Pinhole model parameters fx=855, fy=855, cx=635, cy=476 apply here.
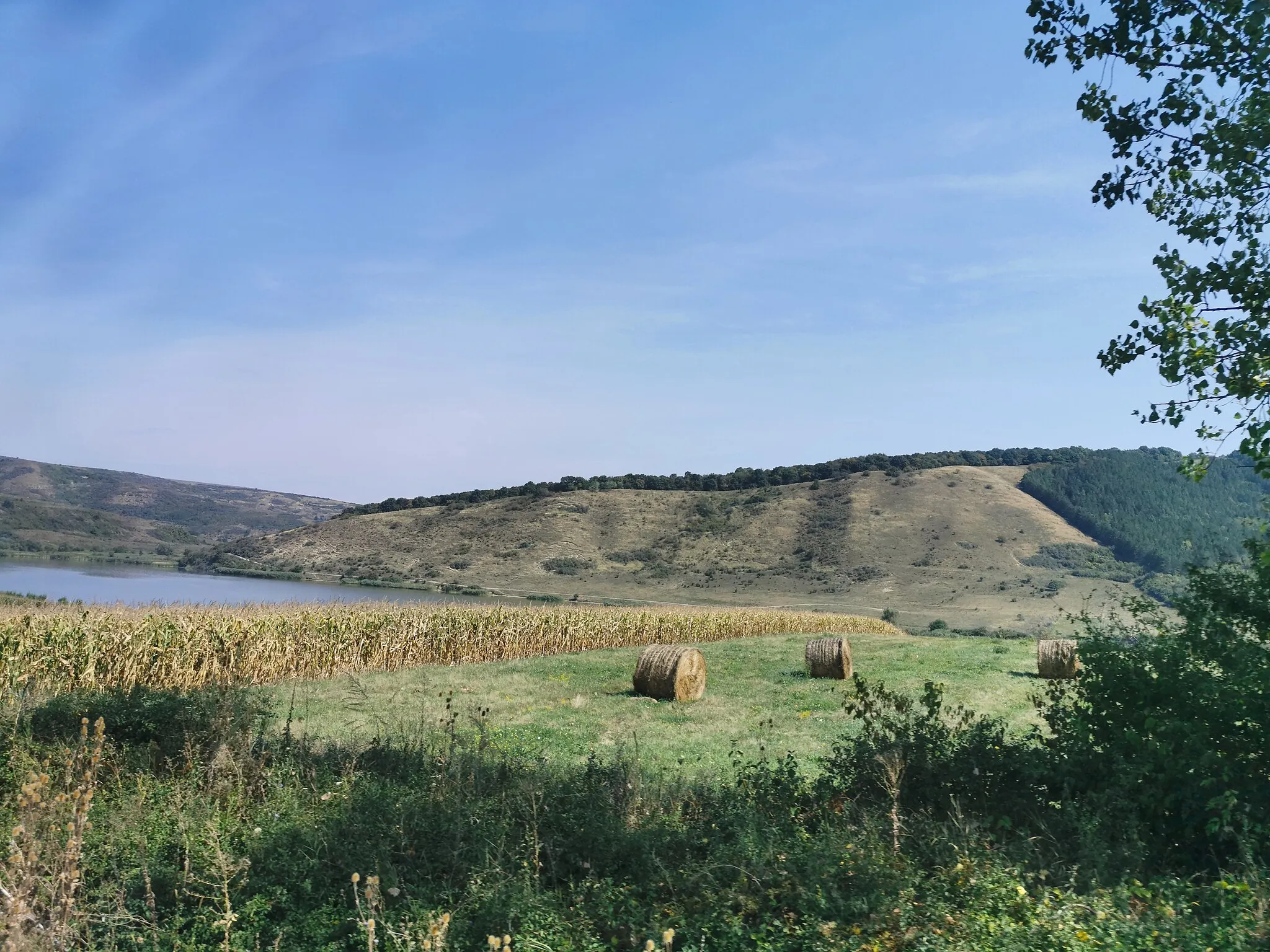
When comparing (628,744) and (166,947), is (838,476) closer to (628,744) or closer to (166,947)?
(628,744)

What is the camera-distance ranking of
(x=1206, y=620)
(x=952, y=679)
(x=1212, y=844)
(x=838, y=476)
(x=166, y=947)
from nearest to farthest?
(x=166, y=947) < (x=1212, y=844) < (x=1206, y=620) < (x=952, y=679) < (x=838, y=476)

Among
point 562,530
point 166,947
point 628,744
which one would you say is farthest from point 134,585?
point 166,947

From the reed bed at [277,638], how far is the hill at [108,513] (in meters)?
103

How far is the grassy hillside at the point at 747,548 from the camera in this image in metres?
72.2

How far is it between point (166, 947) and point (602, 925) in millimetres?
2610

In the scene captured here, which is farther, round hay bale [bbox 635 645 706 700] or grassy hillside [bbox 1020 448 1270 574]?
grassy hillside [bbox 1020 448 1270 574]

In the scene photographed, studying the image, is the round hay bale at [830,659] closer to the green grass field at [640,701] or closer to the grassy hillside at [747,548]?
the green grass field at [640,701]

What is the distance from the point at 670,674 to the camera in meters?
18.4

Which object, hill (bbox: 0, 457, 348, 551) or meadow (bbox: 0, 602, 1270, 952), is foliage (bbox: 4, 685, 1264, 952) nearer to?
meadow (bbox: 0, 602, 1270, 952)

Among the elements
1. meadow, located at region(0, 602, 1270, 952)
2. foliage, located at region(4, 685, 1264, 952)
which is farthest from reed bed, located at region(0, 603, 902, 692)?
foliage, located at region(4, 685, 1264, 952)

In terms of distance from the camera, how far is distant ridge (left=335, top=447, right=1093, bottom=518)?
116 m

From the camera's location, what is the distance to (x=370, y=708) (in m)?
15.2

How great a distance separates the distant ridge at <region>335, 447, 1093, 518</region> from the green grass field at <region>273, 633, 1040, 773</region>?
88.0 m

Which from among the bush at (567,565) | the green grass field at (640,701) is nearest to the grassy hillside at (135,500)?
the bush at (567,565)
